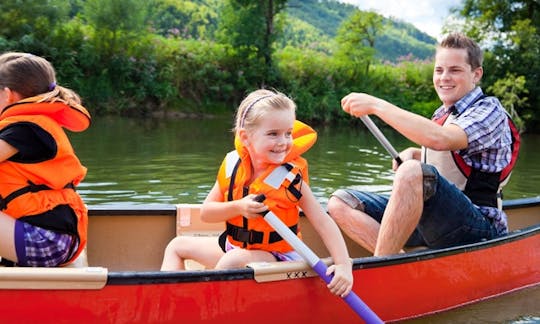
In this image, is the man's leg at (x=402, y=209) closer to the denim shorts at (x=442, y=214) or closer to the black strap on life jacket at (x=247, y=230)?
the denim shorts at (x=442, y=214)

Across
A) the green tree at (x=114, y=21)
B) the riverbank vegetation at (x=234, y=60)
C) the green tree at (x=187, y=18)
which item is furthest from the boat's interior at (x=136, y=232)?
the green tree at (x=187, y=18)

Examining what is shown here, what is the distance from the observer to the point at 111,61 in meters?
19.0

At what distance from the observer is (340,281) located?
3.06m

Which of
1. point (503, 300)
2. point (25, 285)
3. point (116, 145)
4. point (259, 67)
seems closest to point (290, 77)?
point (259, 67)

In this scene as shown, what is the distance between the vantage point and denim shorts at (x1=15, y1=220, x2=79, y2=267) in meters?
2.94

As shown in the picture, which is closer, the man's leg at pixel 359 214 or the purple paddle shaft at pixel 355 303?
the purple paddle shaft at pixel 355 303

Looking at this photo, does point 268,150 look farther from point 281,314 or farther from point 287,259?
point 281,314

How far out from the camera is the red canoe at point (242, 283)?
2.76m

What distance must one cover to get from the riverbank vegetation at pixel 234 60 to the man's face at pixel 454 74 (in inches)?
588

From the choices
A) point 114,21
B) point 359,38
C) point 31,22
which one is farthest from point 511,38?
point 31,22

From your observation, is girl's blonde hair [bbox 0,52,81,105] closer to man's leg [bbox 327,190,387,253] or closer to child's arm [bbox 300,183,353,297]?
child's arm [bbox 300,183,353,297]

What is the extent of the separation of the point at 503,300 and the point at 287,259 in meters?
1.56

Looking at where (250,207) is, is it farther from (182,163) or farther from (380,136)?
(182,163)

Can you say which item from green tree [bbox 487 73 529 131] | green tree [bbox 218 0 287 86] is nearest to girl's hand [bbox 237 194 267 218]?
green tree [bbox 487 73 529 131]
